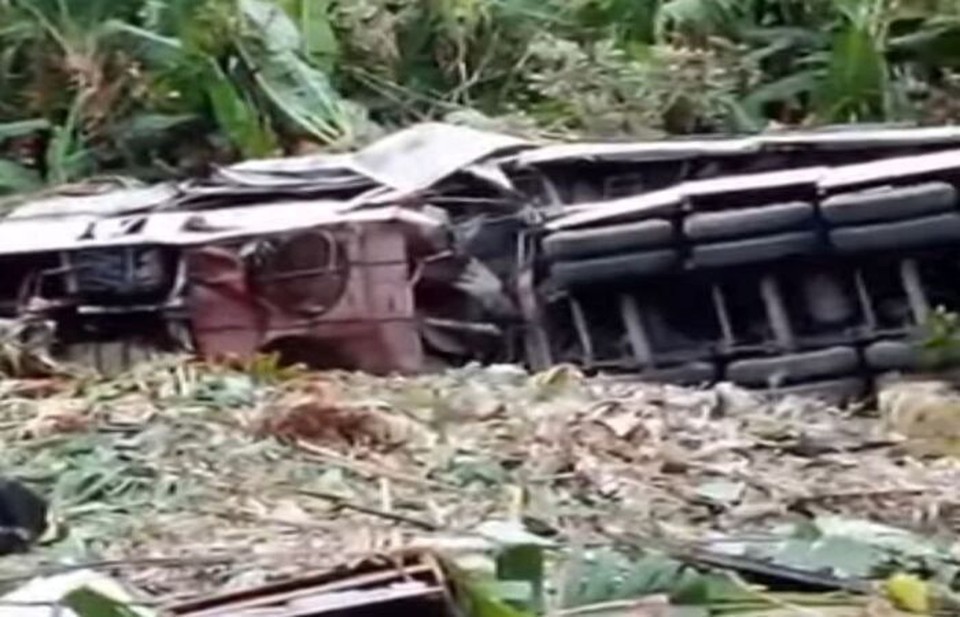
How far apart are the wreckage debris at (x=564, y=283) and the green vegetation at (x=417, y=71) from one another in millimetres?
1362

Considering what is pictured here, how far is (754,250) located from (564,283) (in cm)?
43

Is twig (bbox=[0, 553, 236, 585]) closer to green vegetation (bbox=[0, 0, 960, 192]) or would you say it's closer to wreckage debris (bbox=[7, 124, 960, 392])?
wreckage debris (bbox=[7, 124, 960, 392])

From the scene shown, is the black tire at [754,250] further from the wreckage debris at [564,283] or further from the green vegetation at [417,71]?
the green vegetation at [417,71]

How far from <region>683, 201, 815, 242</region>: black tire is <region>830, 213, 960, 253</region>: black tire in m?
0.09

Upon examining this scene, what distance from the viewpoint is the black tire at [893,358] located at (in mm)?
5180

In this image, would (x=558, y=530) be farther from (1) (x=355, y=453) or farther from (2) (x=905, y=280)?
(2) (x=905, y=280)

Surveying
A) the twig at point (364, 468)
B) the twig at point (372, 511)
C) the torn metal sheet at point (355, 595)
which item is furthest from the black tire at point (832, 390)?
the torn metal sheet at point (355, 595)

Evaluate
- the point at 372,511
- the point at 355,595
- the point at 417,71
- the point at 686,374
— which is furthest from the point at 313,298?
the point at 417,71

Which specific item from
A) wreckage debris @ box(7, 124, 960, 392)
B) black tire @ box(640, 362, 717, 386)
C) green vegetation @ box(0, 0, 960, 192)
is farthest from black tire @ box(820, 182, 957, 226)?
green vegetation @ box(0, 0, 960, 192)

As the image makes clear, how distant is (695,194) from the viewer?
529 cm

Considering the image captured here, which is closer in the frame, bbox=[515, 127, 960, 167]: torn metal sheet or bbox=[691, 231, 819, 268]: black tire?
bbox=[691, 231, 819, 268]: black tire

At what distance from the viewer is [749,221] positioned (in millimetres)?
5242

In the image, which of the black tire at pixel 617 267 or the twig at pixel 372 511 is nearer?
the twig at pixel 372 511

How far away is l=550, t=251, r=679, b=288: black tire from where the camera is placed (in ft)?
17.3
